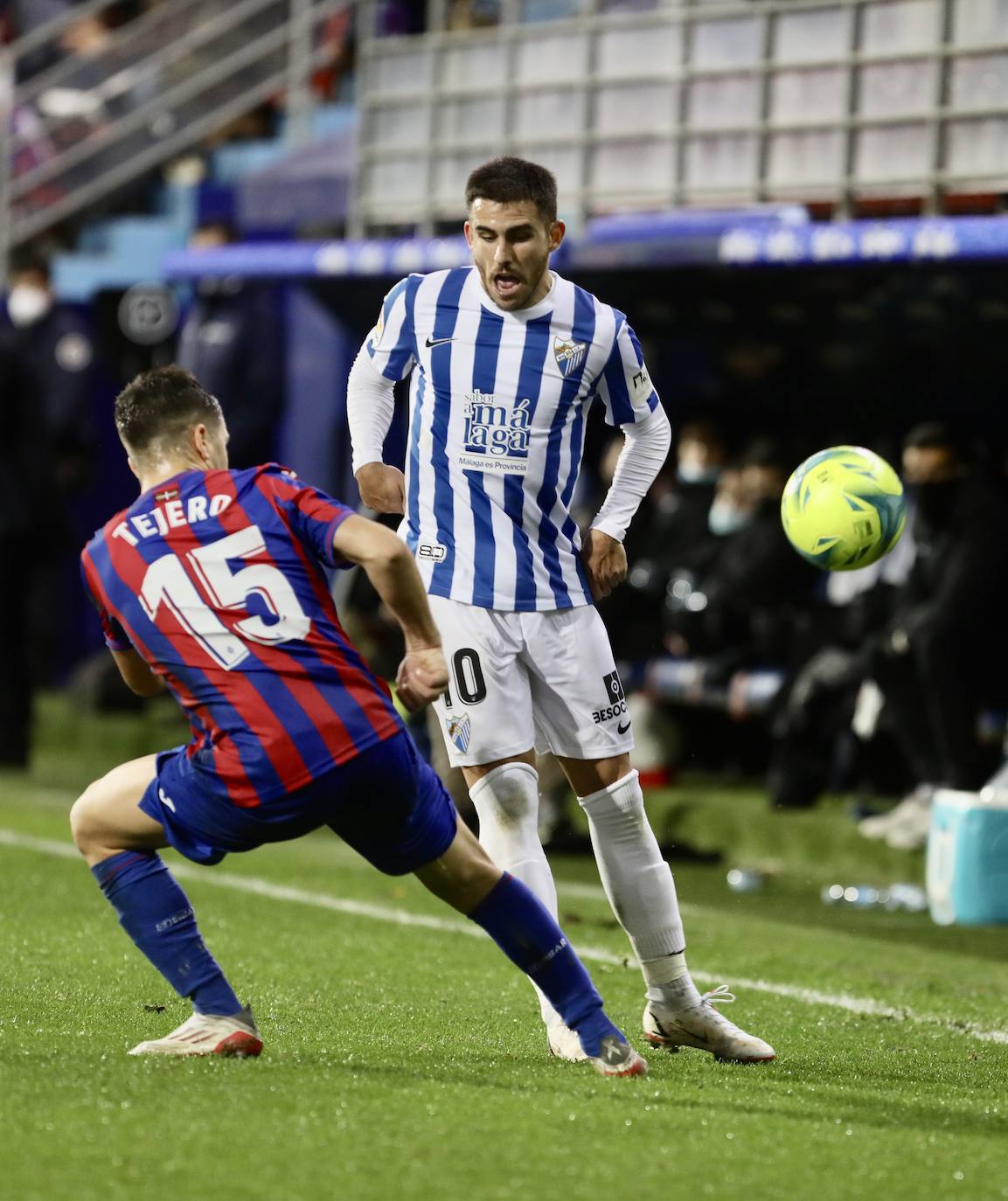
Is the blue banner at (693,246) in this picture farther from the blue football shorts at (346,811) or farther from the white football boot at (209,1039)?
the white football boot at (209,1039)

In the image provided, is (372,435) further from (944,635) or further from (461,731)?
(944,635)

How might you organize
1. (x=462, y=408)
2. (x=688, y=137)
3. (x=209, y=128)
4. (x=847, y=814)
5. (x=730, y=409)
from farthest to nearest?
(x=209, y=128), (x=730, y=409), (x=688, y=137), (x=847, y=814), (x=462, y=408)

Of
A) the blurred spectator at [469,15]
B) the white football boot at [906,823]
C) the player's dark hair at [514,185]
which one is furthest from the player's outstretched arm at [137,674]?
the blurred spectator at [469,15]

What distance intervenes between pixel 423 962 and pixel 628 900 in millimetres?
1648

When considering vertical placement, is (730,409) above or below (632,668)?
above

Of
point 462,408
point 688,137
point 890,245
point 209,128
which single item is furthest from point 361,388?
point 209,128

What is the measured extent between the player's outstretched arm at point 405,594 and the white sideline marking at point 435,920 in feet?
7.48

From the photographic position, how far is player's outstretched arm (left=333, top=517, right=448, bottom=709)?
445 cm

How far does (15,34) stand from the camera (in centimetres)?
1839

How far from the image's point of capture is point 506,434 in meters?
5.50

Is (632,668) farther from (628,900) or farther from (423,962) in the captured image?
(628,900)

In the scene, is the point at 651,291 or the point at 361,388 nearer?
the point at 361,388

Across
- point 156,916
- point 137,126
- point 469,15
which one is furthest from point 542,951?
point 137,126

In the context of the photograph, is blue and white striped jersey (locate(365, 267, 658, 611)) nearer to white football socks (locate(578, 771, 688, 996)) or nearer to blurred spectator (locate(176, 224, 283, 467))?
white football socks (locate(578, 771, 688, 996))
